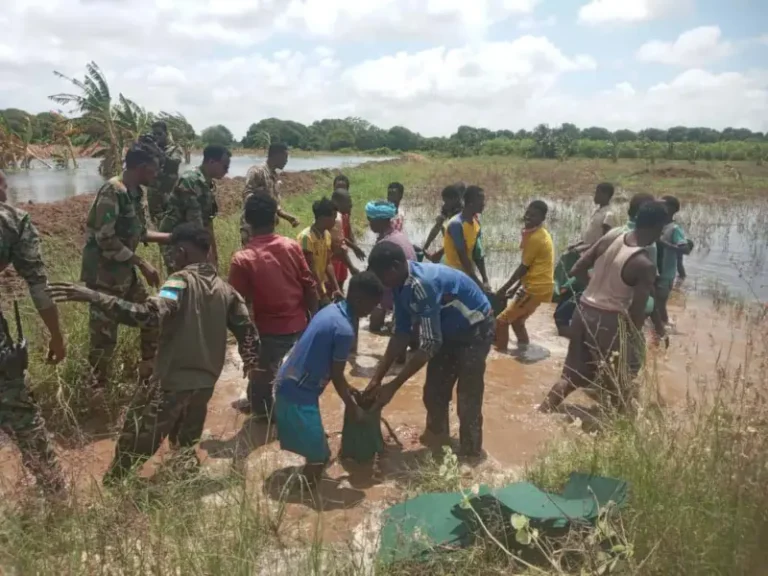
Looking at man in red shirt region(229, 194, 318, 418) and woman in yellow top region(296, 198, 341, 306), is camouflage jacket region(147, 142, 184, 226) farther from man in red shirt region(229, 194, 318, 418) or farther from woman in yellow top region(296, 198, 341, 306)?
man in red shirt region(229, 194, 318, 418)

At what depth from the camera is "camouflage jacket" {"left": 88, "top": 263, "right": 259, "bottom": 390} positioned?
3.26m

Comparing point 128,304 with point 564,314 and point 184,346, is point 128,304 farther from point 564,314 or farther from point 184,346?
point 564,314

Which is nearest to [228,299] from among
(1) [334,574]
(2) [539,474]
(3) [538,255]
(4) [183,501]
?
(4) [183,501]

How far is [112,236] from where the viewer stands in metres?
4.22

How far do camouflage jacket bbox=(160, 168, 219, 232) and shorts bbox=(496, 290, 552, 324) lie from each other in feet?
10.6

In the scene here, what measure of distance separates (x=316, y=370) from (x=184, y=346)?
2.48ft

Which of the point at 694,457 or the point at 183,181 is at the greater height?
the point at 183,181

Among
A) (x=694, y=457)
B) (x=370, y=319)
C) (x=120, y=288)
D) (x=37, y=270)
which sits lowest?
(x=370, y=319)

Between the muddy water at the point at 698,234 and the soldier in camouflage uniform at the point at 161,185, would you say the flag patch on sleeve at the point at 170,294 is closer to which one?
the soldier in camouflage uniform at the point at 161,185

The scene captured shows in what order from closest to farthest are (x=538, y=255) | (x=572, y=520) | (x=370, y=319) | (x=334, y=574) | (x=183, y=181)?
Answer: (x=334, y=574) < (x=572, y=520) < (x=183, y=181) < (x=538, y=255) < (x=370, y=319)

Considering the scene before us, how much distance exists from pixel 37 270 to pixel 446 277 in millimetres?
2292

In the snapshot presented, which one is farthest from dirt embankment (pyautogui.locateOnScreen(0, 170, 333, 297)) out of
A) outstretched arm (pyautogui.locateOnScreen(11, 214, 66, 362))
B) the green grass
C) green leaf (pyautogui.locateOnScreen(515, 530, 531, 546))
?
green leaf (pyautogui.locateOnScreen(515, 530, 531, 546))

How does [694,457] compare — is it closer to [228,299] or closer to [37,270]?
[228,299]

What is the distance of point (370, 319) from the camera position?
7.09 meters
